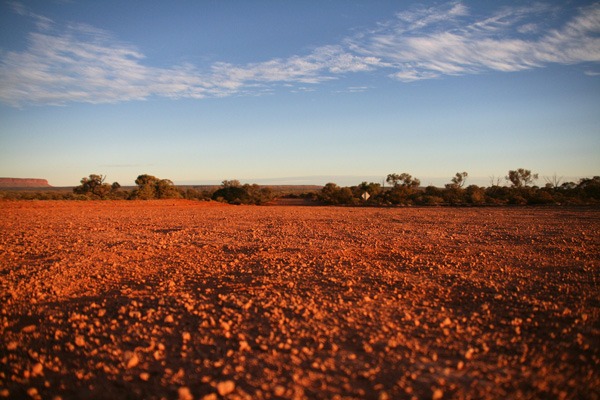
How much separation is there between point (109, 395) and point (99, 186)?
37190 millimetres

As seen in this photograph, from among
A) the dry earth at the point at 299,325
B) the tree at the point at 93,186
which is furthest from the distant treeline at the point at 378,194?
the dry earth at the point at 299,325

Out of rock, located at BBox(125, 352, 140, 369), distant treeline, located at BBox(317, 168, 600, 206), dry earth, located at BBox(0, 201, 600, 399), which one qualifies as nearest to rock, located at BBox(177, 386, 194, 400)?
dry earth, located at BBox(0, 201, 600, 399)

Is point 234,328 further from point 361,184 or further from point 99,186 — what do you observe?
point 361,184

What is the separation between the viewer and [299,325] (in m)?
3.28

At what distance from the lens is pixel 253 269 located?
5.45 m

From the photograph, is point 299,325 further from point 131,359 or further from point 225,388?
point 131,359

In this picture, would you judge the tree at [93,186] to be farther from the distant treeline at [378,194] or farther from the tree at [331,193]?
the tree at [331,193]

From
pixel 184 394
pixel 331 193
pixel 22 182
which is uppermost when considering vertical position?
pixel 22 182

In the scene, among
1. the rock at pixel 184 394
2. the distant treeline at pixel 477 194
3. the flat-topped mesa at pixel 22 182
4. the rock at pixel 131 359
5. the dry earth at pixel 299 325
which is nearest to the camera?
the rock at pixel 184 394

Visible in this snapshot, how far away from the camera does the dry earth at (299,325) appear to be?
246cm

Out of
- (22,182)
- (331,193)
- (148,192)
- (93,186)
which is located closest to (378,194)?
(331,193)

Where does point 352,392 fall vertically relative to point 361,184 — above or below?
below

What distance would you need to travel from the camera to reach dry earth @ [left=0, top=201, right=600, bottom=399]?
246 centimetres

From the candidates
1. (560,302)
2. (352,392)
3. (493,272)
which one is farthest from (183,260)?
(560,302)
